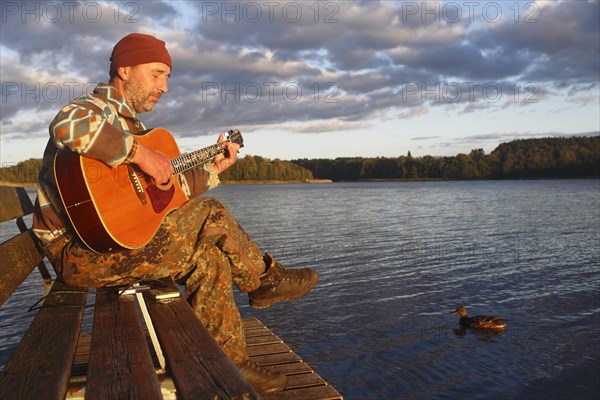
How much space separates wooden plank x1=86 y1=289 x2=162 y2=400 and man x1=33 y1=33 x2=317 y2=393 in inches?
16.8

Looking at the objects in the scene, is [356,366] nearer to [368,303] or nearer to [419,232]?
[368,303]

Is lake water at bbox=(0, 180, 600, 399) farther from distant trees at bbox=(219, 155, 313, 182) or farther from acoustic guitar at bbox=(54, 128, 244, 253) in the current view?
distant trees at bbox=(219, 155, 313, 182)

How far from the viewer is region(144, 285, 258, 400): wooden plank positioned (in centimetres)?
220

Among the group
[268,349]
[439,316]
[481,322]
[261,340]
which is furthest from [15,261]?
[439,316]

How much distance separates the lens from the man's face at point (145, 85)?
14.1 feet

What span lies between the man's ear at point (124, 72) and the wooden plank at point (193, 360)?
76.5 inches

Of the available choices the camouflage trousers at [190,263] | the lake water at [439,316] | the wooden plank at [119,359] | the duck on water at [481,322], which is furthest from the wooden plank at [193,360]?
the duck on water at [481,322]

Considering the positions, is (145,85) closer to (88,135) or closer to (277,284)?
(88,135)

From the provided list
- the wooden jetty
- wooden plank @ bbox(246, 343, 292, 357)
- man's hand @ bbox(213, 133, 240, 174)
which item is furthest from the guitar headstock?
wooden plank @ bbox(246, 343, 292, 357)

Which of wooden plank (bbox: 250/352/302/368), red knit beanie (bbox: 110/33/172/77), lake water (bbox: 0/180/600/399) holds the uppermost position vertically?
red knit beanie (bbox: 110/33/172/77)

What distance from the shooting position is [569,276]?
18.7 meters

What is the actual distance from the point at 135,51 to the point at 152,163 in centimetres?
103

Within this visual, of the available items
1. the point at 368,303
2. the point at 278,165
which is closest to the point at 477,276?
the point at 368,303

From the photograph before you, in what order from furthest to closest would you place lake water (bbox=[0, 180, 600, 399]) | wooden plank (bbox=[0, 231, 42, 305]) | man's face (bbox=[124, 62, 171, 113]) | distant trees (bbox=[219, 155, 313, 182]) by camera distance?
distant trees (bbox=[219, 155, 313, 182]) < lake water (bbox=[0, 180, 600, 399]) < man's face (bbox=[124, 62, 171, 113]) < wooden plank (bbox=[0, 231, 42, 305])
